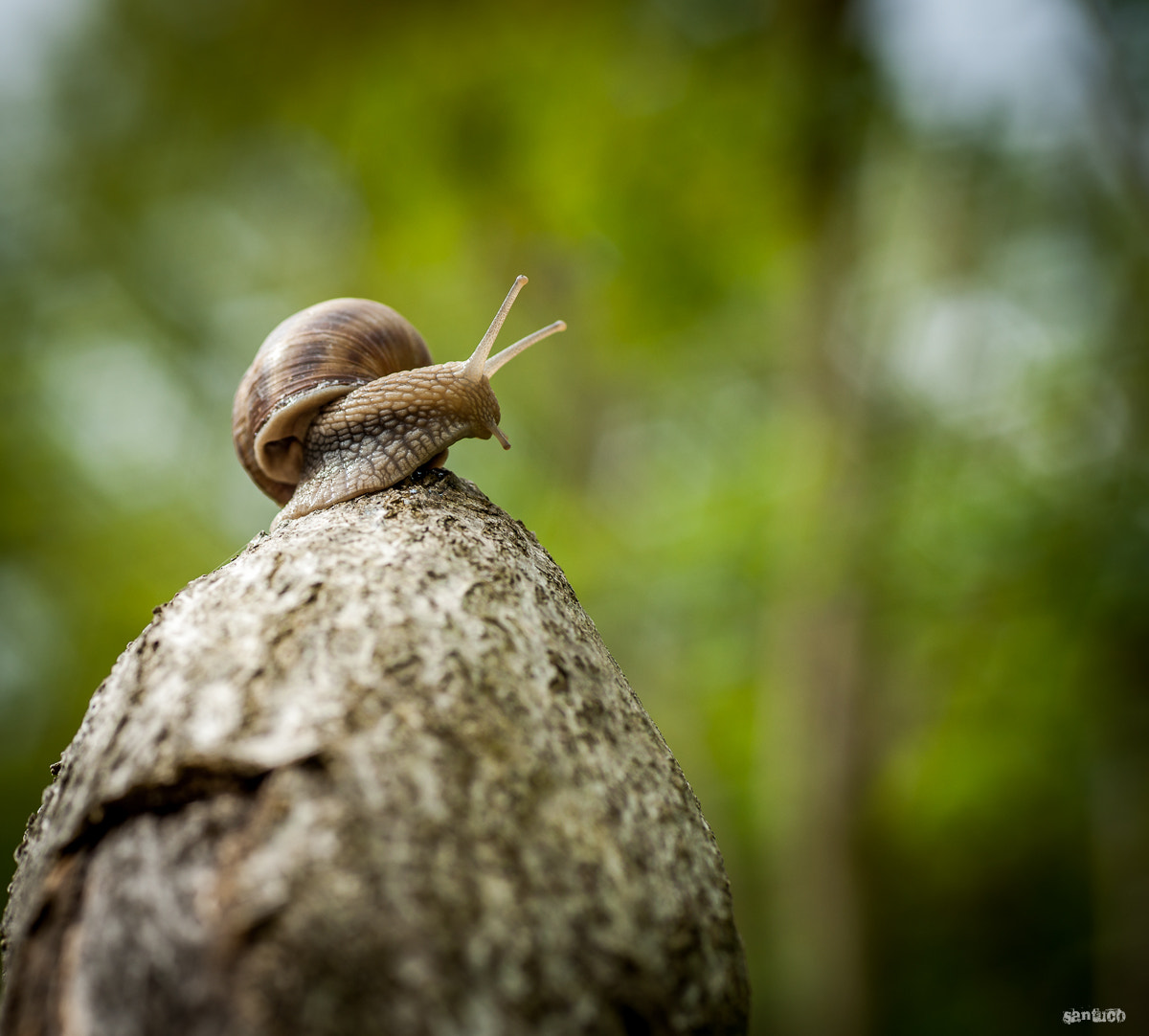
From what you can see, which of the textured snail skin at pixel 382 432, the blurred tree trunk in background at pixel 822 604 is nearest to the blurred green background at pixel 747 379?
the blurred tree trunk in background at pixel 822 604

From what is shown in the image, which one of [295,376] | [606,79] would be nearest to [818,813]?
[295,376]

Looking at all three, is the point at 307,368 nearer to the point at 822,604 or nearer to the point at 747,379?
the point at 822,604

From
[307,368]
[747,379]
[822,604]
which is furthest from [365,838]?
[747,379]

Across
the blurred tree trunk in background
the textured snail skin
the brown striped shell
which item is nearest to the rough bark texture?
the textured snail skin

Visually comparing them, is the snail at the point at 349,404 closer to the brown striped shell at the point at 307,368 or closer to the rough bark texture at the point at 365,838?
the brown striped shell at the point at 307,368

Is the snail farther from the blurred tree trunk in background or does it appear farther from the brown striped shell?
the blurred tree trunk in background

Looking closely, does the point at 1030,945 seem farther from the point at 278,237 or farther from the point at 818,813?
the point at 278,237
